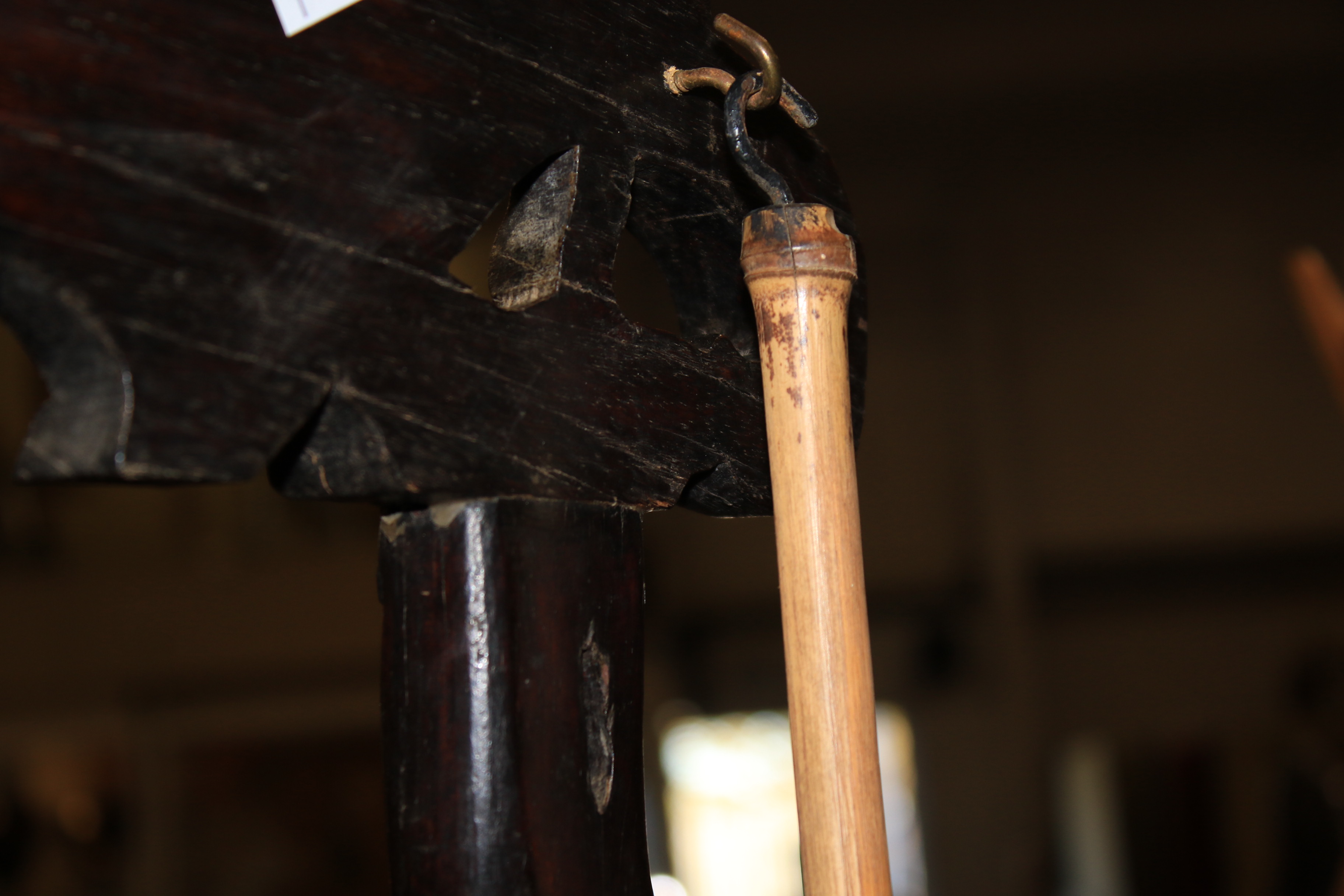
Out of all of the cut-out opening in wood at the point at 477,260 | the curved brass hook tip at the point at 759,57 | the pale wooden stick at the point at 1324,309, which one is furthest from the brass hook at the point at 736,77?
the cut-out opening in wood at the point at 477,260

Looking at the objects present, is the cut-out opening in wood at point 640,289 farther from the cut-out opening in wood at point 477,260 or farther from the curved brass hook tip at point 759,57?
the curved brass hook tip at point 759,57

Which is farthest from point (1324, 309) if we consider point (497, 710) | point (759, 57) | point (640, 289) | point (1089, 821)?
point (1089, 821)

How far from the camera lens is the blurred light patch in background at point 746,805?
13.5 feet

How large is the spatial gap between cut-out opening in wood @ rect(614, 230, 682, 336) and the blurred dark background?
Result: 0.01 meters

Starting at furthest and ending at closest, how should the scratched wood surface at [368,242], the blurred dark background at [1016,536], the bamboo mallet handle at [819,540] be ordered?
the blurred dark background at [1016,536]
the bamboo mallet handle at [819,540]
the scratched wood surface at [368,242]

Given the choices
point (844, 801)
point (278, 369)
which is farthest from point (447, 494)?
point (844, 801)

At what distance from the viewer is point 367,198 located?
0.43 metres

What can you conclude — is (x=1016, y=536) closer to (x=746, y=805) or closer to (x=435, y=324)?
(x=746, y=805)

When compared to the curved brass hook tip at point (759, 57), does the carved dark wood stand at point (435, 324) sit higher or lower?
lower

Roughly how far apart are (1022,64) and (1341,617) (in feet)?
6.89

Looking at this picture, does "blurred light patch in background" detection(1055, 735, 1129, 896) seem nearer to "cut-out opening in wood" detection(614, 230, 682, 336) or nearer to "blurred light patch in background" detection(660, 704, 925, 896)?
"blurred light patch in background" detection(660, 704, 925, 896)

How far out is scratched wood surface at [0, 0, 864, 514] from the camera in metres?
0.37

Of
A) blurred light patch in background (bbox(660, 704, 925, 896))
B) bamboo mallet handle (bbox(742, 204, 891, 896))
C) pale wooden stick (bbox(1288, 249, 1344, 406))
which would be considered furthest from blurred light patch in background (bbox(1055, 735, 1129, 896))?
bamboo mallet handle (bbox(742, 204, 891, 896))

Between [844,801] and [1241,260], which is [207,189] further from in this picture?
[1241,260]
